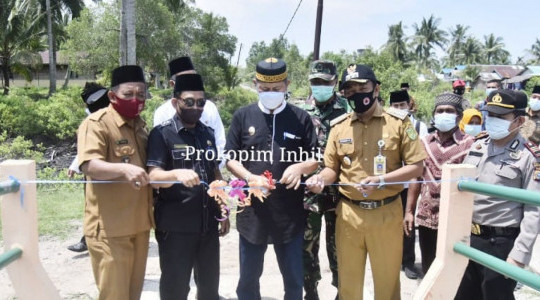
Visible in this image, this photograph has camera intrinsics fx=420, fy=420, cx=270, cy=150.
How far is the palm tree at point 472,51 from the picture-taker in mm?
78750

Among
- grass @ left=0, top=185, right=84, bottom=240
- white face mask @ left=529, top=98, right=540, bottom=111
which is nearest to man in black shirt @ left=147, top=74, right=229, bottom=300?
→ grass @ left=0, top=185, right=84, bottom=240

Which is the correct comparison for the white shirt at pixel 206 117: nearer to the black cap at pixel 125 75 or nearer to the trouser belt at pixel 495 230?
the black cap at pixel 125 75

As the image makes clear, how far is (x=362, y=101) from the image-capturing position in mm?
3062

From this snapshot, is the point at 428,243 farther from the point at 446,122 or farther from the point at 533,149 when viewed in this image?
the point at 533,149

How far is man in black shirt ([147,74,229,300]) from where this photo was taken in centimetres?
294

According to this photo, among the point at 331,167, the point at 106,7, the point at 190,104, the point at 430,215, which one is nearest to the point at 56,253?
the point at 190,104

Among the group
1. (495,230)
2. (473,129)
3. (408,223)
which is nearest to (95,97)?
(408,223)

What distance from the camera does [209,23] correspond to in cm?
3825

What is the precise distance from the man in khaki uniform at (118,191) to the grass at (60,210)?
135 inches

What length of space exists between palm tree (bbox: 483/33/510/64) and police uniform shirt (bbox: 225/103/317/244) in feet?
297

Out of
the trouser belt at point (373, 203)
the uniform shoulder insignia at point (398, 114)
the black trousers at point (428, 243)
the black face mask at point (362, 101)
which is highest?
the black face mask at point (362, 101)

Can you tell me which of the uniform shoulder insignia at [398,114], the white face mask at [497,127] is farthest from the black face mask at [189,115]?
the white face mask at [497,127]

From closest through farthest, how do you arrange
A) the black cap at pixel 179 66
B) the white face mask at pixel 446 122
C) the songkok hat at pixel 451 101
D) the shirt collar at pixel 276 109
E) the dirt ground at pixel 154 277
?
the shirt collar at pixel 276 109
the white face mask at pixel 446 122
the songkok hat at pixel 451 101
the dirt ground at pixel 154 277
the black cap at pixel 179 66

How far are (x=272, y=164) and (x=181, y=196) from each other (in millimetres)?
693
